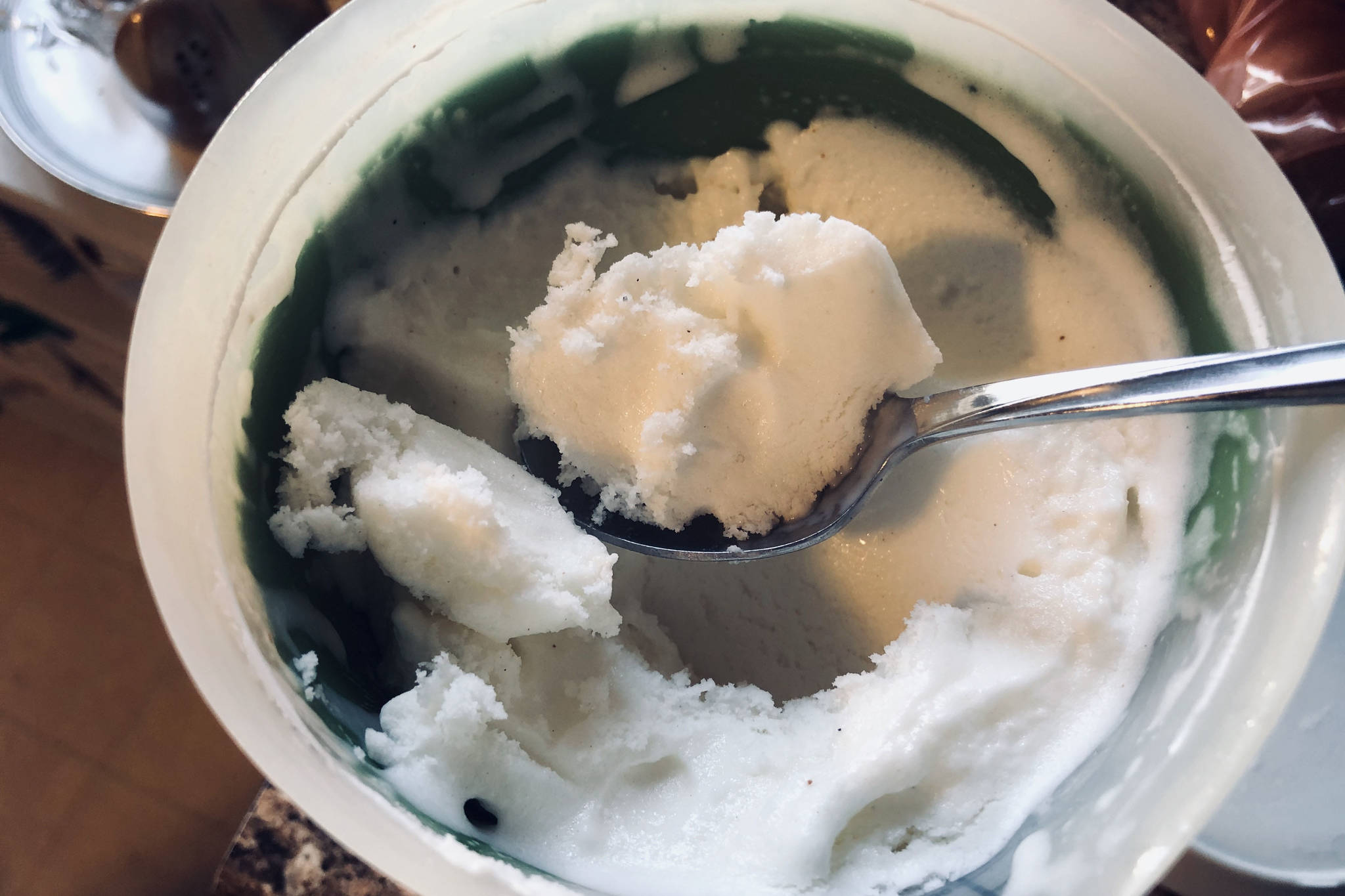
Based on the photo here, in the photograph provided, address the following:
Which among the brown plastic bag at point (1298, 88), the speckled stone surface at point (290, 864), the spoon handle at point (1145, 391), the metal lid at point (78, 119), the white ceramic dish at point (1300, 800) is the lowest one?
the speckled stone surface at point (290, 864)

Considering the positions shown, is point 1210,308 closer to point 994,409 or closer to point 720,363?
point 994,409

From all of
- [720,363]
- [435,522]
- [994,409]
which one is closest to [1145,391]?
[994,409]

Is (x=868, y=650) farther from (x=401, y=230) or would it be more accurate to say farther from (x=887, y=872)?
(x=401, y=230)

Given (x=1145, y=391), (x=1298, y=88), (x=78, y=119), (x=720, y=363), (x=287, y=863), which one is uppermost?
(x=1298, y=88)

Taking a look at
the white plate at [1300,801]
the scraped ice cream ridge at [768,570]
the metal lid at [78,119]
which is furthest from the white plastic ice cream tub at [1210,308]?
the metal lid at [78,119]

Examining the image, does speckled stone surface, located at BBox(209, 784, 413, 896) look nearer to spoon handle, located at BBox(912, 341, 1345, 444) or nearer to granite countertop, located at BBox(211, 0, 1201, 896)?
granite countertop, located at BBox(211, 0, 1201, 896)

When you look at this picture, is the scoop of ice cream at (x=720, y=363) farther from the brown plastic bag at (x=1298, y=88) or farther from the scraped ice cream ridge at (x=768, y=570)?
the brown plastic bag at (x=1298, y=88)

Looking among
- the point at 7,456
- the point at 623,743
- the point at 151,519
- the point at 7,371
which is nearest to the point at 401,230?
the point at 151,519
